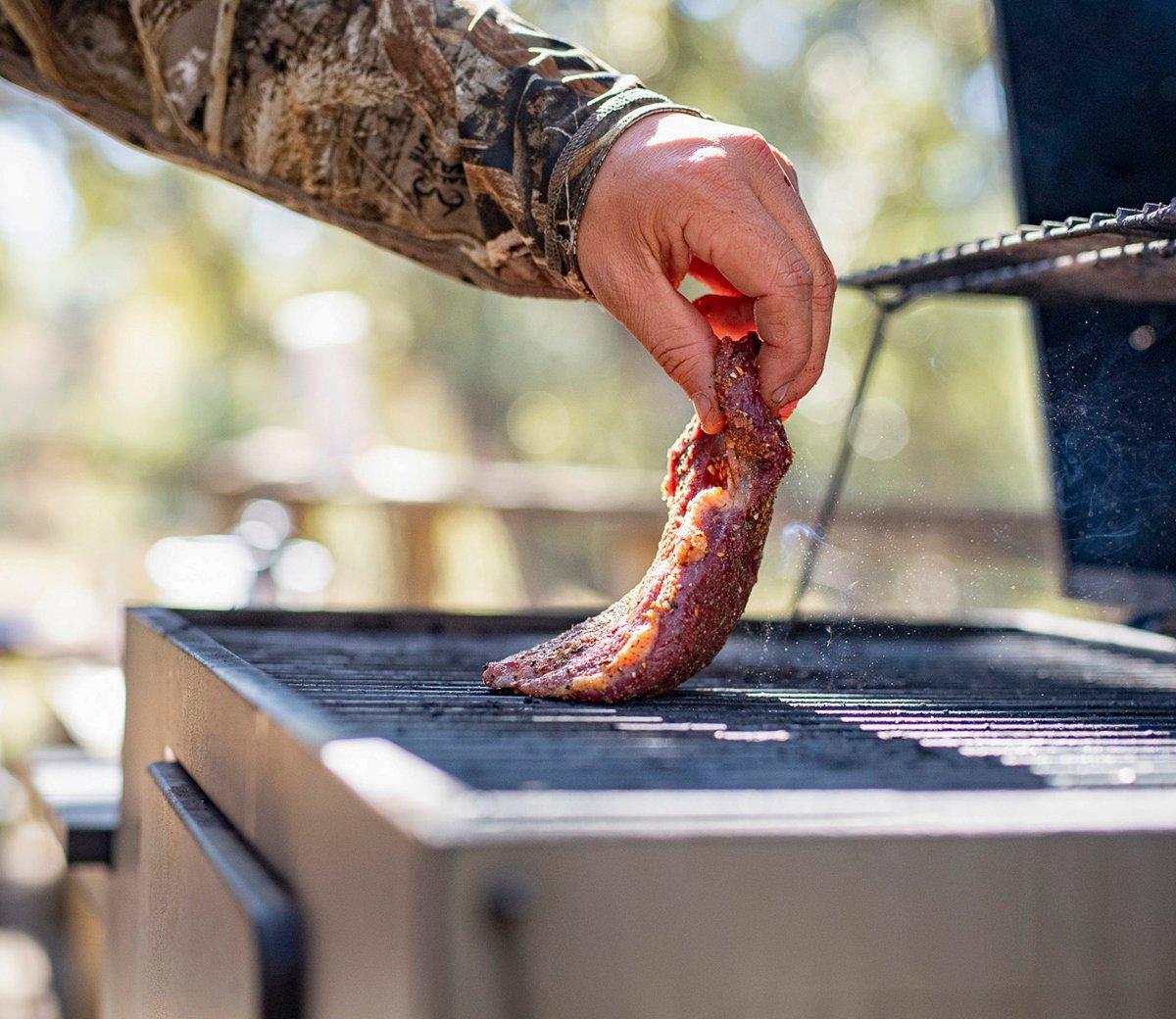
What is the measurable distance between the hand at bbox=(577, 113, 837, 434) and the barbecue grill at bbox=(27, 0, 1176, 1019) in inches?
14.9

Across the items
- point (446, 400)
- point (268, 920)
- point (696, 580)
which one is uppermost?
point (446, 400)

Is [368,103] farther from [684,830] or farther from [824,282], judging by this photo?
[684,830]

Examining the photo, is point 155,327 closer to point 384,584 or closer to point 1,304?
point 1,304

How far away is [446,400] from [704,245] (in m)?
17.9

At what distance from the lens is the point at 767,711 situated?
1.64 m

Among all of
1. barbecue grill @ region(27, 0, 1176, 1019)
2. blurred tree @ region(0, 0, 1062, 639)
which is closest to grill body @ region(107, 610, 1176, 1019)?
barbecue grill @ region(27, 0, 1176, 1019)

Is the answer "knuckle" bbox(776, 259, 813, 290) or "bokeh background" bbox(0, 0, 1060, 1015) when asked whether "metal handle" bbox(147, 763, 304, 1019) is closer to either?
"knuckle" bbox(776, 259, 813, 290)

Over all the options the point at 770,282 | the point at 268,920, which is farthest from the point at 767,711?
the point at 268,920

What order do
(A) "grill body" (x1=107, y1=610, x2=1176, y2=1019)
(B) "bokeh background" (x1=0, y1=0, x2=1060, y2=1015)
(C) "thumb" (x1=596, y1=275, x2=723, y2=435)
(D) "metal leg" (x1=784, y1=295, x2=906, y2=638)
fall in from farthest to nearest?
(B) "bokeh background" (x1=0, y1=0, x2=1060, y2=1015) → (D) "metal leg" (x1=784, y1=295, x2=906, y2=638) → (C) "thumb" (x1=596, y1=275, x2=723, y2=435) → (A) "grill body" (x1=107, y1=610, x2=1176, y2=1019)

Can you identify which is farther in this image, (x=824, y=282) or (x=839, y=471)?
(x=839, y=471)

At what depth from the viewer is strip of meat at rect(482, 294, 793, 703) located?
1674 millimetres

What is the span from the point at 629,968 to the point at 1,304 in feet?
78.7

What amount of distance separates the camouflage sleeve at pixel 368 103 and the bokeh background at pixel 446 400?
2.22 feet

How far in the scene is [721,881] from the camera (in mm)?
894
